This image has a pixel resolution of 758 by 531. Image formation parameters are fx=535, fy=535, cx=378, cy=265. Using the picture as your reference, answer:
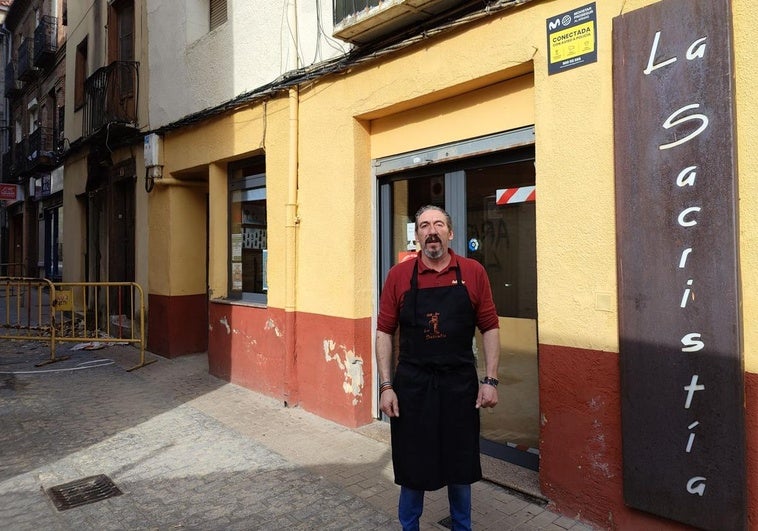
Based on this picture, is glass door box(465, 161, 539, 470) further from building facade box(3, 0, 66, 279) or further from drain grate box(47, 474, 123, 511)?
building facade box(3, 0, 66, 279)

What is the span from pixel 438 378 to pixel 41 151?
16.1 meters

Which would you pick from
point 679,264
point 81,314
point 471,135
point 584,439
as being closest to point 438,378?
point 584,439

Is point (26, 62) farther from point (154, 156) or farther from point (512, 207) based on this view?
point (512, 207)

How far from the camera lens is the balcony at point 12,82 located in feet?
60.2

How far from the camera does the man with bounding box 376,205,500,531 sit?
2.79m

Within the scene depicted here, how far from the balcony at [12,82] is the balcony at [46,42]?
148 inches

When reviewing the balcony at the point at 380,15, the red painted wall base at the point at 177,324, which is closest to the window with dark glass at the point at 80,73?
the red painted wall base at the point at 177,324

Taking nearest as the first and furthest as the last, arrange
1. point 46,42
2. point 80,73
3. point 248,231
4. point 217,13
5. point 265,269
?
1. point 265,269
2. point 248,231
3. point 217,13
4. point 80,73
5. point 46,42

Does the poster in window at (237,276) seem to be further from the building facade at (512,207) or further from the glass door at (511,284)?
the glass door at (511,284)

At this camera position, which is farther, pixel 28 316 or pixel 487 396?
pixel 28 316

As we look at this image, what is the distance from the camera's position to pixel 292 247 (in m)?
5.86

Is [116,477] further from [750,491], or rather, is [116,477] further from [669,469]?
[750,491]

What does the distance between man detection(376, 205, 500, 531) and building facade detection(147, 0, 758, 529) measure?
868 millimetres

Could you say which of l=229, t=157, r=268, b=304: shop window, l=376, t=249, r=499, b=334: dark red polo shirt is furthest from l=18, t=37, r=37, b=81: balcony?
l=376, t=249, r=499, b=334: dark red polo shirt
